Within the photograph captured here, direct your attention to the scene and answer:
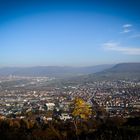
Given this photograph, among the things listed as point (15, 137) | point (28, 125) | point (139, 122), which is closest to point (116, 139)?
point (15, 137)

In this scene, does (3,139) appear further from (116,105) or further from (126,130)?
(116,105)

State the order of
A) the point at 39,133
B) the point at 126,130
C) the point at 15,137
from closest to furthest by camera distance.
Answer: the point at 126,130 < the point at 15,137 < the point at 39,133

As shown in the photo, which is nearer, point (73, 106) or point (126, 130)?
point (126, 130)

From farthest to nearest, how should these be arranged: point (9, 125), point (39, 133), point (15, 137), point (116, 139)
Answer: point (9, 125)
point (39, 133)
point (15, 137)
point (116, 139)

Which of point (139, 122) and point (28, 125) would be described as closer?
point (139, 122)

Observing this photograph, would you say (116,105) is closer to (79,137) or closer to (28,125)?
(28,125)

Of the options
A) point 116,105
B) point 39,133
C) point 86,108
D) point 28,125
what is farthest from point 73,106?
point 116,105

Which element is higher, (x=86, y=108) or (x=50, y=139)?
(x=86, y=108)

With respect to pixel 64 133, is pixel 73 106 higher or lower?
higher

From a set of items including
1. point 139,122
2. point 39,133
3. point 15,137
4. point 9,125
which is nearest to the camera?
point 15,137
